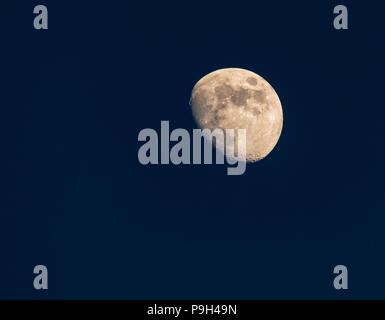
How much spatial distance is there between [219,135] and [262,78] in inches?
153

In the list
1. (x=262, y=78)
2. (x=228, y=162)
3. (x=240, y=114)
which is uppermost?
(x=262, y=78)

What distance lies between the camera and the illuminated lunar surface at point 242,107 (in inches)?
866

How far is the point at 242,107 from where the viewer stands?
→ 2203cm

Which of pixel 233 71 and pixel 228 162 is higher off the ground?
pixel 233 71

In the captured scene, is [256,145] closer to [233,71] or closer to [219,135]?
[219,135]

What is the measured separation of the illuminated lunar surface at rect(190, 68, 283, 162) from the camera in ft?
72.2

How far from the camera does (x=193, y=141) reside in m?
22.8
